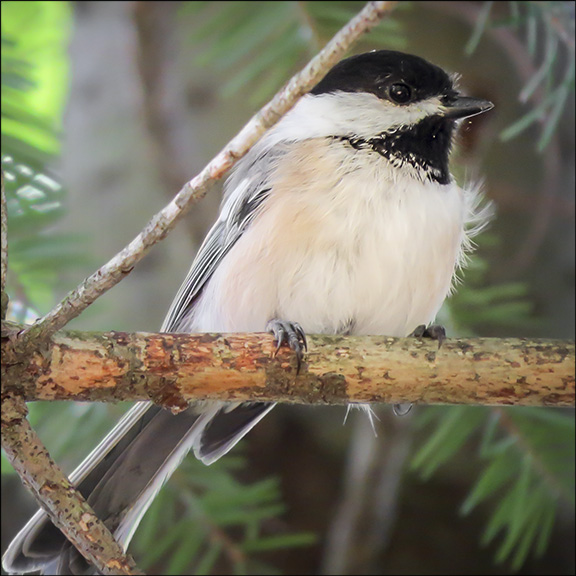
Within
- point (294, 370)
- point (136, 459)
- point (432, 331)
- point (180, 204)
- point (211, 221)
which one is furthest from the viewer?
point (211, 221)

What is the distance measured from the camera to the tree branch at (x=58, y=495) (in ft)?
2.12

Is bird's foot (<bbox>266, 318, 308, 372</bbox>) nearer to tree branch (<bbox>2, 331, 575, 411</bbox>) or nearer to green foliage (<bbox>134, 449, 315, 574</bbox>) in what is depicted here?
tree branch (<bbox>2, 331, 575, 411</bbox>)

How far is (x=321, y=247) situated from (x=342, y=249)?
1.1 inches

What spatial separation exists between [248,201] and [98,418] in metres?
0.44

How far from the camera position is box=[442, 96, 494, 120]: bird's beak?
1047 mm

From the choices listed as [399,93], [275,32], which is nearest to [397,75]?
[399,93]

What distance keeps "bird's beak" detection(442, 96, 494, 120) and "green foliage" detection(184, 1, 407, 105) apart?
0.51ft

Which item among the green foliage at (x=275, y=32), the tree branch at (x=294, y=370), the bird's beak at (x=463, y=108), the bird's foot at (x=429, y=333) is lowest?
the tree branch at (x=294, y=370)

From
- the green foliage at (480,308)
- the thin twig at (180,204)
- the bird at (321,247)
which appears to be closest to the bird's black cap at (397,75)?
the bird at (321,247)

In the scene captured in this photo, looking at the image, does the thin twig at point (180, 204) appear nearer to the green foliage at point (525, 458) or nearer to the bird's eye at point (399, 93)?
the bird's eye at point (399, 93)

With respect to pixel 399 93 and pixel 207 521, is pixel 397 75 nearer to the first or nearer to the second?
pixel 399 93

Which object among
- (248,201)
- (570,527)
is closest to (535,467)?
(570,527)

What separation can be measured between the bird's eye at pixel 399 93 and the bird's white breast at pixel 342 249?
0.37 ft

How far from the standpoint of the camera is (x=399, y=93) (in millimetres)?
1059
